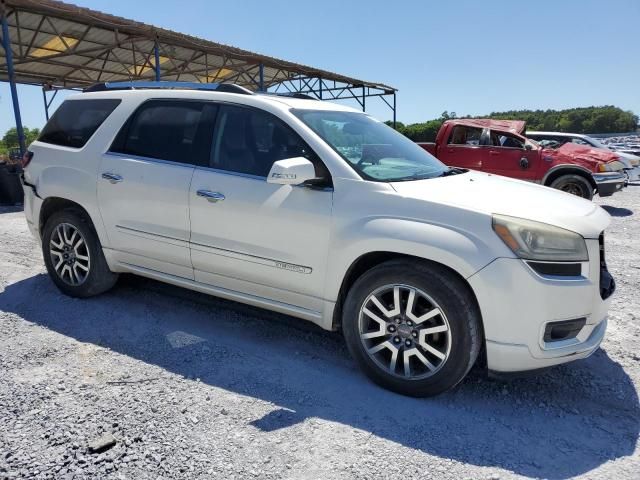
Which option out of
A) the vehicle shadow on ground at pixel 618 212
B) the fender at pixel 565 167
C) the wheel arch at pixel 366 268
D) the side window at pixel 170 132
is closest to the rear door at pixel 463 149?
the fender at pixel 565 167

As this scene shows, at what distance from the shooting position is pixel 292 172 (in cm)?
290

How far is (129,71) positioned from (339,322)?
17.2 metres

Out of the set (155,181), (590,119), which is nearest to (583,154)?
(155,181)

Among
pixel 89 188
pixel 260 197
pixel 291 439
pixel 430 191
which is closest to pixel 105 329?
pixel 89 188

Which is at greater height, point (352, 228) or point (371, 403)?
point (352, 228)

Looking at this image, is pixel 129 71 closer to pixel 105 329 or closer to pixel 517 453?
pixel 105 329

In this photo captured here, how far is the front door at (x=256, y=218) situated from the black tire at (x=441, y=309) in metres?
0.32

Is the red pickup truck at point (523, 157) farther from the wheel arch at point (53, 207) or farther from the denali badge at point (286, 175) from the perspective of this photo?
the denali badge at point (286, 175)

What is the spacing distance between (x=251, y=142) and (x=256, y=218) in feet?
1.89

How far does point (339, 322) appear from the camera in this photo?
10.5ft

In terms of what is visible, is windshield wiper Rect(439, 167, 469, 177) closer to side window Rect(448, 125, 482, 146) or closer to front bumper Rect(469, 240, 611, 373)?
front bumper Rect(469, 240, 611, 373)

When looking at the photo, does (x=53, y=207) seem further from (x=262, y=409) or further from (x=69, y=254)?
(x=262, y=409)

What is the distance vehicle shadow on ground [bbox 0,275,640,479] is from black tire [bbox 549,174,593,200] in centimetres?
745

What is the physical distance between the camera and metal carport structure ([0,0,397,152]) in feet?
33.5
